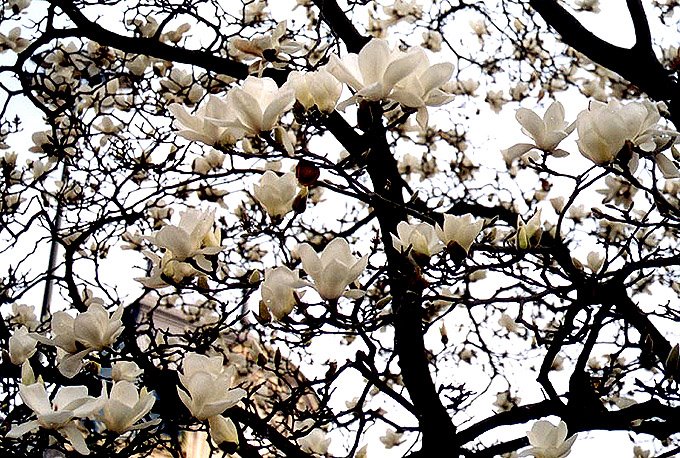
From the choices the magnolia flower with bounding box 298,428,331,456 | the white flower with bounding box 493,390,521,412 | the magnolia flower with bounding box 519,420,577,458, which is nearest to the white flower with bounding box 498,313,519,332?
the white flower with bounding box 493,390,521,412

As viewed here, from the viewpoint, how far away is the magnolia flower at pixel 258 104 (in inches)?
42.1

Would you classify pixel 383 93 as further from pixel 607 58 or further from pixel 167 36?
pixel 167 36

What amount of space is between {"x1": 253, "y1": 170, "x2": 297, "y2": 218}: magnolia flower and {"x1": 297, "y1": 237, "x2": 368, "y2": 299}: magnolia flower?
0.44 feet

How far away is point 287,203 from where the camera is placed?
47.8 inches

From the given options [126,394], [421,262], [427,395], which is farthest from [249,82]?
[427,395]

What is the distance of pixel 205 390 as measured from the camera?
1147 millimetres

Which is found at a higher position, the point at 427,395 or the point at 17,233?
the point at 17,233

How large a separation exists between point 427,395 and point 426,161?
73.7 inches

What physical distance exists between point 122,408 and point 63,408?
10 centimetres

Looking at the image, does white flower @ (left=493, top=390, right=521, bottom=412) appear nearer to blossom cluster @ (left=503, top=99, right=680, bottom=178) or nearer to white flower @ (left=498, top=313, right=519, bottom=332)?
white flower @ (left=498, top=313, right=519, bottom=332)

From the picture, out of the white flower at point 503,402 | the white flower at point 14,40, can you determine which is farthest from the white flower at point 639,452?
the white flower at point 14,40

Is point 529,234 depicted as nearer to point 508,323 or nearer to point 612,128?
point 612,128

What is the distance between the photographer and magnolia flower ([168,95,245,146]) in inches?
44.0

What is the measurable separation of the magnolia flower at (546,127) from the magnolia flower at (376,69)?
0.63ft
